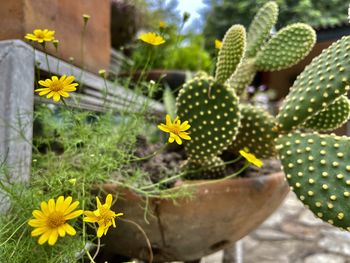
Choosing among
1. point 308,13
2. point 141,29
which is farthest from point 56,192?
point 141,29

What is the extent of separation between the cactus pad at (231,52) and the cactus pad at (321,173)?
0.18 m

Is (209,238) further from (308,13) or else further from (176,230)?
(308,13)

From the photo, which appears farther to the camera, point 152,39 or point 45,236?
point 152,39

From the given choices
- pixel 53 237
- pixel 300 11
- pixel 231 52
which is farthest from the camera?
pixel 300 11

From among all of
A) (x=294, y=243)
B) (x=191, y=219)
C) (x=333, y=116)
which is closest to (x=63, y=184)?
(x=191, y=219)

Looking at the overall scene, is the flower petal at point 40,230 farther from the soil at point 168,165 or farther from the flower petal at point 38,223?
the soil at point 168,165

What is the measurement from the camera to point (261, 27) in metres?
0.90

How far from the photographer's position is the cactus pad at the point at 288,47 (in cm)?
83

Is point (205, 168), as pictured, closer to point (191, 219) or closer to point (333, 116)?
point (191, 219)

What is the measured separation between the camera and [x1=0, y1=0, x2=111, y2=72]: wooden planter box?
2.16 feet

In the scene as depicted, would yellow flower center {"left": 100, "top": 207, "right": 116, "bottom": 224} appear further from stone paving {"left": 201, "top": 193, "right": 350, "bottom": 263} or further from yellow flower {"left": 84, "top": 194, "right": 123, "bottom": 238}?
stone paving {"left": 201, "top": 193, "right": 350, "bottom": 263}

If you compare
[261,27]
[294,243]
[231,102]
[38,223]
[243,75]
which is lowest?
[294,243]

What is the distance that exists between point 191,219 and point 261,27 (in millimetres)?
531

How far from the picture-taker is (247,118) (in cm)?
81
